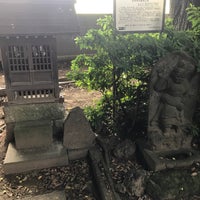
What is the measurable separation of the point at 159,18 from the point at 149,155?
7.38 feet

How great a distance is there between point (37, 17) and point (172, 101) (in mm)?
2555

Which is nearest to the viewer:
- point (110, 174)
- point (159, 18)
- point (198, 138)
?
point (110, 174)

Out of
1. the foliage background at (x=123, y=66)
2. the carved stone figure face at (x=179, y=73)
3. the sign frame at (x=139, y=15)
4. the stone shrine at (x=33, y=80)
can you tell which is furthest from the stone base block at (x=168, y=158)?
the sign frame at (x=139, y=15)

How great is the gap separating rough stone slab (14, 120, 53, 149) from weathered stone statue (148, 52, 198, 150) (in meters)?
1.72

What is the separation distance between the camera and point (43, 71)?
162 inches

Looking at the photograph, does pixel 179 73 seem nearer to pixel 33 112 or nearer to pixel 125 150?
pixel 125 150

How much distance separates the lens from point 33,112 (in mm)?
4234

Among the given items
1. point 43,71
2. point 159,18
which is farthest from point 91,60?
point 159,18

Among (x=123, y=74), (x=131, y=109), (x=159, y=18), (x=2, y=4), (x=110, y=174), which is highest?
(x=2, y=4)

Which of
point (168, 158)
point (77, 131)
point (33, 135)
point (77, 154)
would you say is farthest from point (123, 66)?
point (33, 135)

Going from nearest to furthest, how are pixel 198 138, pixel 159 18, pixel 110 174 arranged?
pixel 110 174
pixel 159 18
pixel 198 138

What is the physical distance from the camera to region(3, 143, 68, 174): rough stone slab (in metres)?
3.71

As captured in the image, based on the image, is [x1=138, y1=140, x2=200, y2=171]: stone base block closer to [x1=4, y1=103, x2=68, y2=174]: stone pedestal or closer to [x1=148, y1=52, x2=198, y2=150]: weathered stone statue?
[x1=148, y1=52, x2=198, y2=150]: weathered stone statue

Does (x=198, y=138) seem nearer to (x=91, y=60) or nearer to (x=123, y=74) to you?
(x=123, y=74)
